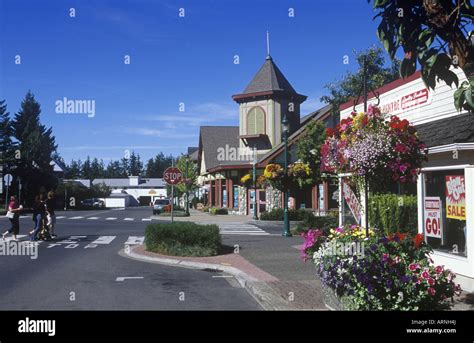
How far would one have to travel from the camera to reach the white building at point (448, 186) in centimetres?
889

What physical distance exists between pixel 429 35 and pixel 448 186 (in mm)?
5162

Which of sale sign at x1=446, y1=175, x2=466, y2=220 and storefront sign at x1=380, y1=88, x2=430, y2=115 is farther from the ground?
storefront sign at x1=380, y1=88, x2=430, y2=115

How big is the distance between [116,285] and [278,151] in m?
25.0

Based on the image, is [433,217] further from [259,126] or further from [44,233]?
[259,126]

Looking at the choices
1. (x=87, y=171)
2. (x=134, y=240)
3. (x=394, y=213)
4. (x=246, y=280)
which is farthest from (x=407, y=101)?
(x=87, y=171)

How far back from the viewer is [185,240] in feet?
47.0

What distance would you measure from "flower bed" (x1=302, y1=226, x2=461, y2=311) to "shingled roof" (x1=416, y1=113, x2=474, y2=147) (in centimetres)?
278

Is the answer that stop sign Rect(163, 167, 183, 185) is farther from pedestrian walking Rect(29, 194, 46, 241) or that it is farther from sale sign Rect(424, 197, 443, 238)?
sale sign Rect(424, 197, 443, 238)

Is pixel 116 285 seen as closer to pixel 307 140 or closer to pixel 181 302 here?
pixel 181 302

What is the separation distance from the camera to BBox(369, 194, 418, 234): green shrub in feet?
38.2
